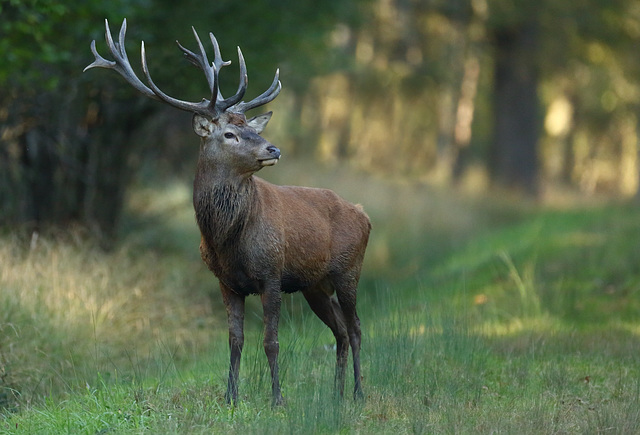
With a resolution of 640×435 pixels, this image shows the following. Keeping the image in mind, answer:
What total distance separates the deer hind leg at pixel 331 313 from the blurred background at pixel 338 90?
4499mm

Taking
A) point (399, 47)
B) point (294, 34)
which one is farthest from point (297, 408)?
point (399, 47)

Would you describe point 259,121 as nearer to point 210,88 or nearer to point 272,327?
point 210,88

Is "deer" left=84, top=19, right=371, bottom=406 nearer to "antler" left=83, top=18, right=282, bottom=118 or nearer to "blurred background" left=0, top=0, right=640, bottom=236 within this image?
"antler" left=83, top=18, right=282, bottom=118

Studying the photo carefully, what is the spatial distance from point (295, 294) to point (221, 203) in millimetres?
5409

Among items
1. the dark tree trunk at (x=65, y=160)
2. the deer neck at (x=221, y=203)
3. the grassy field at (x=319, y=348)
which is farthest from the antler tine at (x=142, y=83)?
the dark tree trunk at (x=65, y=160)

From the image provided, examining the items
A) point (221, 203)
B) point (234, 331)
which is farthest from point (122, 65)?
point (234, 331)

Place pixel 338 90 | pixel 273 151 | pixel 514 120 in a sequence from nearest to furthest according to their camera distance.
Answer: pixel 273 151 → pixel 514 120 → pixel 338 90

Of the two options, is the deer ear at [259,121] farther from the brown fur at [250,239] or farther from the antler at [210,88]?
the brown fur at [250,239]

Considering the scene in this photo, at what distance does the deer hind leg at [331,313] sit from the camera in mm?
7958

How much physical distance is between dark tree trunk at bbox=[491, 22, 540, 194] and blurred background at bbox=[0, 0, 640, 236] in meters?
0.04

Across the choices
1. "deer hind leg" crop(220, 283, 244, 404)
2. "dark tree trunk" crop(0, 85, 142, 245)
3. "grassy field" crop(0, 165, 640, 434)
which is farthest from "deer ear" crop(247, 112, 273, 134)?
"dark tree trunk" crop(0, 85, 142, 245)

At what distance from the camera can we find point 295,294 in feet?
40.8

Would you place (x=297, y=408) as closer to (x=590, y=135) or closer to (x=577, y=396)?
(x=577, y=396)

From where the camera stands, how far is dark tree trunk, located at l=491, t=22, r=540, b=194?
85.8ft
